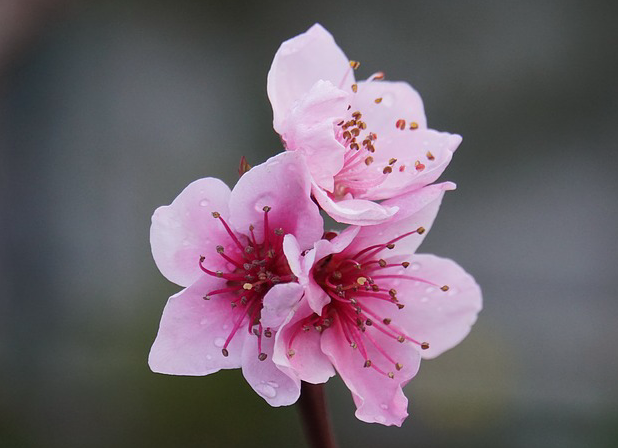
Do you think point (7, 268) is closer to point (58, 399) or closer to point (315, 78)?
point (58, 399)

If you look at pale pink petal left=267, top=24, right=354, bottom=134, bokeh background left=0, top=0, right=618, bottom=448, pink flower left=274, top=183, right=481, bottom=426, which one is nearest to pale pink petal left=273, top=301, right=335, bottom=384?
pink flower left=274, top=183, right=481, bottom=426

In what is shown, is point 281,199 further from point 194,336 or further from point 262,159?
point 262,159

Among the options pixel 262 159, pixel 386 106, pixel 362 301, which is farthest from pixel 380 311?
pixel 262 159

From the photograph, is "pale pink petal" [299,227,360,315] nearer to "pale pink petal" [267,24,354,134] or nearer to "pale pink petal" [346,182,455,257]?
"pale pink petal" [346,182,455,257]

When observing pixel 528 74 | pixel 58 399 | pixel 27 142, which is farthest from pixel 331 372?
pixel 27 142

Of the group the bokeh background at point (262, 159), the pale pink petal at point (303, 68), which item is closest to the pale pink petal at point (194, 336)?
the pale pink petal at point (303, 68)

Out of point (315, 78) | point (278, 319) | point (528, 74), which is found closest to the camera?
point (278, 319)
